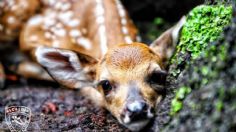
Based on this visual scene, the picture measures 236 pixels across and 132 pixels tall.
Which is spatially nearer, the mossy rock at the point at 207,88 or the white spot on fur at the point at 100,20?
the mossy rock at the point at 207,88

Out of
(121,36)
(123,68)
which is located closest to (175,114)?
(123,68)

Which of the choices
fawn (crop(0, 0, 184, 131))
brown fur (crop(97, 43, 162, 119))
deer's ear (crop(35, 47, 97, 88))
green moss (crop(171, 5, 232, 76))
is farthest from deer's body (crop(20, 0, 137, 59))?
green moss (crop(171, 5, 232, 76))

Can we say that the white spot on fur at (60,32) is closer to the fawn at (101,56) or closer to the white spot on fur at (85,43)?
the fawn at (101,56)

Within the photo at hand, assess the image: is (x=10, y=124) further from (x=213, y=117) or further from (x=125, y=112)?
(x=213, y=117)

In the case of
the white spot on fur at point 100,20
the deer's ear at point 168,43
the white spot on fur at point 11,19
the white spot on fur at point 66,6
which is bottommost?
→ the deer's ear at point 168,43

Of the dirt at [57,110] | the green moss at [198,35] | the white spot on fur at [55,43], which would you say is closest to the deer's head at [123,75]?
the dirt at [57,110]

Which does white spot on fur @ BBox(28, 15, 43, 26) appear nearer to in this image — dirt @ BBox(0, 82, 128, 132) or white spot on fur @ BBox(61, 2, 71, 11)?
white spot on fur @ BBox(61, 2, 71, 11)

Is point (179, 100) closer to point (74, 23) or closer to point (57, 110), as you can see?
point (57, 110)

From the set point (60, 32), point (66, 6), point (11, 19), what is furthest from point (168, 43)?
point (11, 19)
